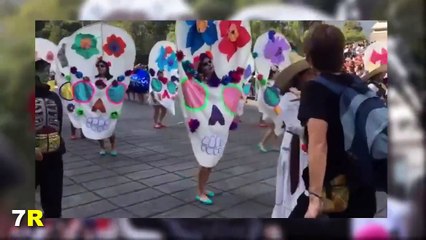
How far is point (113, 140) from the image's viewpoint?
2.48 metres

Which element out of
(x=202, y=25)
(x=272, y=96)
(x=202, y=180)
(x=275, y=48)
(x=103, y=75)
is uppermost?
(x=202, y=25)

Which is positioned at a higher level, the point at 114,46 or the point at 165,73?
the point at 114,46

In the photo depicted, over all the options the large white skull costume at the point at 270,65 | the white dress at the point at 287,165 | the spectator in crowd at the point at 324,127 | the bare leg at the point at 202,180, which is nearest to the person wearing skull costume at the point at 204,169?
the bare leg at the point at 202,180

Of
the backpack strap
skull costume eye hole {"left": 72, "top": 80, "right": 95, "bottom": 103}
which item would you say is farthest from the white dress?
skull costume eye hole {"left": 72, "top": 80, "right": 95, "bottom": 103}

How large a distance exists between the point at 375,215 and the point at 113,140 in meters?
1.28

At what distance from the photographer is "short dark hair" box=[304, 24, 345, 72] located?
2.44 metres

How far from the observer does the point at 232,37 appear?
243cm

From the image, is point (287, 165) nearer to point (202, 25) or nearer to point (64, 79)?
point (202, 25)

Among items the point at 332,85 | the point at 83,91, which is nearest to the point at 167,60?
the point at 83,91

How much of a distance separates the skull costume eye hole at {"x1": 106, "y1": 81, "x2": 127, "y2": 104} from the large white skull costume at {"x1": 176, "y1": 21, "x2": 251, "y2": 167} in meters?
0.27

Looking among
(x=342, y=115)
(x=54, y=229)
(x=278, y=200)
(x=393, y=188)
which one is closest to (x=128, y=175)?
(x=54, y=229)

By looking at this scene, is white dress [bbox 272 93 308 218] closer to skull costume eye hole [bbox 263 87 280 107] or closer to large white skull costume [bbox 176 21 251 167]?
skull costume eye hole [bbox 263 87 280 107]

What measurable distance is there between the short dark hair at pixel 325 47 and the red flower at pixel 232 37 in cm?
29

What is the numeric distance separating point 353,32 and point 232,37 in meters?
0.55
